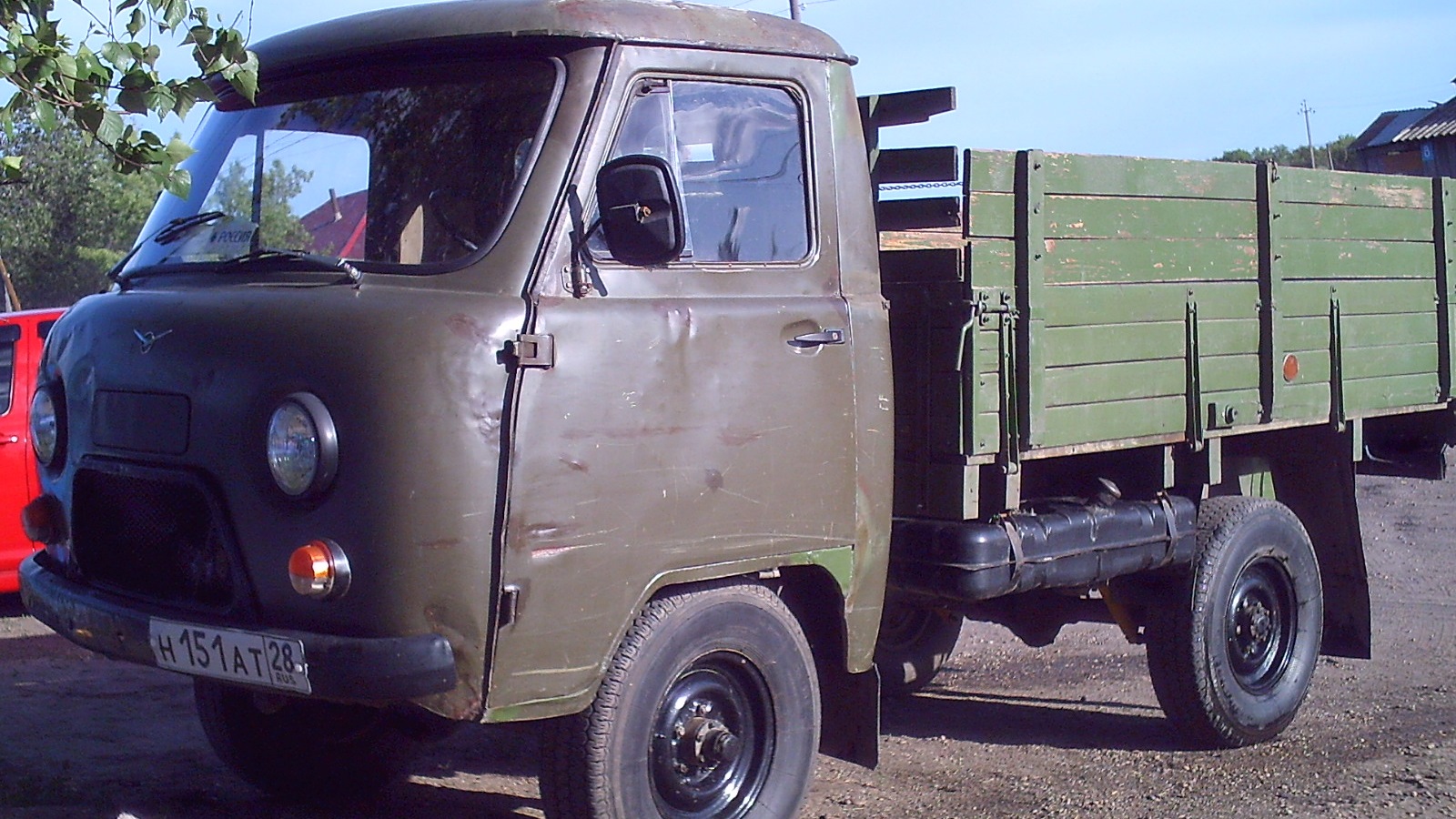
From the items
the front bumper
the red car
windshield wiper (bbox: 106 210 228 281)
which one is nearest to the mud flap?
the front bumper

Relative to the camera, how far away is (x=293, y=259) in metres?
3.84

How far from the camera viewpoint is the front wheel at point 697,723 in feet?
12.4

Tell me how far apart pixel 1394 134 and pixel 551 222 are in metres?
37.2

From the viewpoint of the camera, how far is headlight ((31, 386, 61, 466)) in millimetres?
4102

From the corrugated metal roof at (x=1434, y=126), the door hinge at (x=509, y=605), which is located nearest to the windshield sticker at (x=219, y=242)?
the door hinge at (x=509, y=605)

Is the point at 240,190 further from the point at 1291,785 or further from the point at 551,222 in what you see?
the point at 1291,785

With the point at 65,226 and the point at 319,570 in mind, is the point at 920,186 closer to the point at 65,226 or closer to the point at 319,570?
the point at 319,570

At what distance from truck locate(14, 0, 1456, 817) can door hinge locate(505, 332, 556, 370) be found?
11 mm

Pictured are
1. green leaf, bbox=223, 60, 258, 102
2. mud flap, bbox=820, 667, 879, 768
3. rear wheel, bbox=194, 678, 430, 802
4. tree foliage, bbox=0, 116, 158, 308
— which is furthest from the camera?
tree foliage, bbox=0, 116, 158, 308

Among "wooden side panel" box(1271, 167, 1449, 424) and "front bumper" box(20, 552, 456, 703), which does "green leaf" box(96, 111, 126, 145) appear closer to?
"front bumper" box(20, 552, 456, 703)

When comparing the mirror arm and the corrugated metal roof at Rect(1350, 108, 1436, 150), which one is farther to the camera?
the corrugated metal roof at Rect(1350, 108, 1436, 150)

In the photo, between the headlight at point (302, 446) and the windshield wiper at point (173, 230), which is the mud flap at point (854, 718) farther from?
the windshield wiper at point (173, 230)

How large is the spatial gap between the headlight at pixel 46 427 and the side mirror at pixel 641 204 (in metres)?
1.67

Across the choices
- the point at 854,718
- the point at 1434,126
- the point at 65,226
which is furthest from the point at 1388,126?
the point at 854,718
